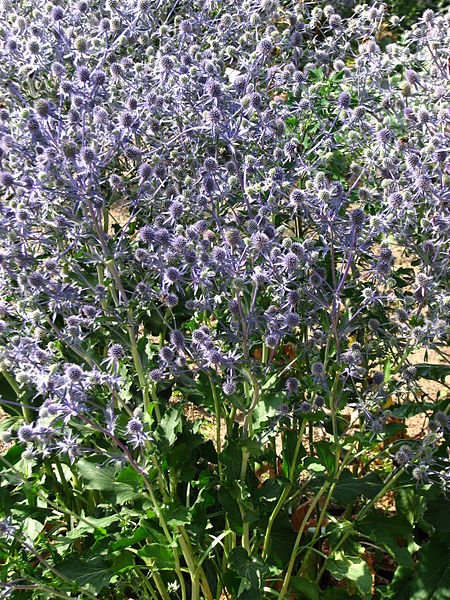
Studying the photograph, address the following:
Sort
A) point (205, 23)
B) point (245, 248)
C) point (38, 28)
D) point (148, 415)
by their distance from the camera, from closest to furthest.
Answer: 1. point (245, 248)
2. point (148, 415)
3. point (38, 28)
4. point (205, 23)

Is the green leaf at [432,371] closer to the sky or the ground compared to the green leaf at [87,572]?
closer to the sky

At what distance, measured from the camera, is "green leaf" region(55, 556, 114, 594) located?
9.42 feet

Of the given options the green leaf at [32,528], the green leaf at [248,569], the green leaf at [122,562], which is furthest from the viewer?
the green leaf at [32,528]

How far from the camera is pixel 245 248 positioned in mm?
2484

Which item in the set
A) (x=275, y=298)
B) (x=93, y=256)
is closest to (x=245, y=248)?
(x=275, y=298)

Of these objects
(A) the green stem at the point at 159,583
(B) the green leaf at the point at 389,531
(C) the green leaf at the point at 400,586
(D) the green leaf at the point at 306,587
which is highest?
(B) the green leaf at the point at 389,531

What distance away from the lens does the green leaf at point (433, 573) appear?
310 cm

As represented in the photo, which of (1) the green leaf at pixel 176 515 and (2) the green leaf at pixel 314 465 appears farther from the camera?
(2) the green leaf at pixel 314 465

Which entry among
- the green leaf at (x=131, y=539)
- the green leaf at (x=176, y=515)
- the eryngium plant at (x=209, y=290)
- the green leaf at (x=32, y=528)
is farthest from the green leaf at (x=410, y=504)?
the green leaf at (x=32, y=528)

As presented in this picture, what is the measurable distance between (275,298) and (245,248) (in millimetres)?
193

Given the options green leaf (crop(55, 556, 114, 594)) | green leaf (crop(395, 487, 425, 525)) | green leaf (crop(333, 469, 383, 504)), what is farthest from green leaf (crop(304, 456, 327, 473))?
green leaf (crop(55, 556, 114, 594))

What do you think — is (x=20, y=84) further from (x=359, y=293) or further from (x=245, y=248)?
(x=359, y=293)

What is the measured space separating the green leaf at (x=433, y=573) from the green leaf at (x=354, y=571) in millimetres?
356

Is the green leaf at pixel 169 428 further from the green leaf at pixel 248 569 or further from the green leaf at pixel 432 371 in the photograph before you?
the green leaf at pixel 432 371
